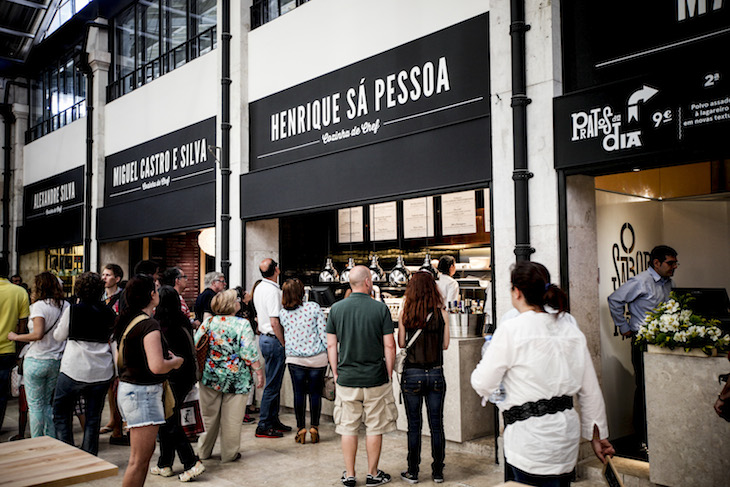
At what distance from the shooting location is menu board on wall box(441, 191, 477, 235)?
9930mm

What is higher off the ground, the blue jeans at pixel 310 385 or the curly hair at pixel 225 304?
the curly hair at pixel 225 304

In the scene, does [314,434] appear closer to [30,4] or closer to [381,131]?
[381,131]

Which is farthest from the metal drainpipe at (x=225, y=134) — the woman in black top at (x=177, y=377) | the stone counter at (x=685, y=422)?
the stone counter at (x=685, y=422)

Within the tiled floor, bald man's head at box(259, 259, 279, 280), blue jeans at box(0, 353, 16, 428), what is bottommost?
the tiled floor

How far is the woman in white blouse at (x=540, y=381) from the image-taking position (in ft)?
9.32

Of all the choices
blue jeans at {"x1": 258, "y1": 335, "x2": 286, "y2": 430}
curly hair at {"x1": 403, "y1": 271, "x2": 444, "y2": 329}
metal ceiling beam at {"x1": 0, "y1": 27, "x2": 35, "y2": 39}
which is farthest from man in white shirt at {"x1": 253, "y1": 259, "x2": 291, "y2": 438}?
metal ceiling beam at {"x1": 0, "y1": 27, "x2": 35, "y2": 39}

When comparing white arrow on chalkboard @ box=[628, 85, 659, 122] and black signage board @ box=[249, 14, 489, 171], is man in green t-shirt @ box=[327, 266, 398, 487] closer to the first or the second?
black signage board @ box=[249, 14, 489, 171]

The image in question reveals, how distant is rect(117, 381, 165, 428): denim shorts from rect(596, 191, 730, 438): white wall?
12.7 feet

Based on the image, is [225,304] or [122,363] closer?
[122,363]

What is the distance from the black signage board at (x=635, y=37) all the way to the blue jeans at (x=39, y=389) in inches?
207

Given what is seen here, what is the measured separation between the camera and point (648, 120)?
4586mm

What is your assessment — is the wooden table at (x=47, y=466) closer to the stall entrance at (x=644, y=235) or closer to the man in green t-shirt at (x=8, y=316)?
the man in green t-shirt at (x=8, y=316)

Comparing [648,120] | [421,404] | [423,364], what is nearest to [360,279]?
[423,364]

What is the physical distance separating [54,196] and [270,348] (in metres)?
9.95
